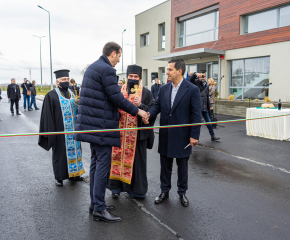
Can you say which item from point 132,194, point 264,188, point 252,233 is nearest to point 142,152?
point 132,194

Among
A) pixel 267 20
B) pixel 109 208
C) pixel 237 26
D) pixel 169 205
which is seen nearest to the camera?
pixel 109 208

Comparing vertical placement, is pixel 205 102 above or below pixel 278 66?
below

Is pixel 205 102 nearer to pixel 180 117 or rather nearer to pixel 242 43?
pixel 180 117

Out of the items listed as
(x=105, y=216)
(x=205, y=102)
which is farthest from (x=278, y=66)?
(x=105, y=216)

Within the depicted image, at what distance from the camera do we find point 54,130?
4352 millimetres

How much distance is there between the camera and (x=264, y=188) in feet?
13.8

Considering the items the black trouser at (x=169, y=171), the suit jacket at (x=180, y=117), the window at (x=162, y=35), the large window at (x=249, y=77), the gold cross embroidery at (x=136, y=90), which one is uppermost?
the window at (x=162, y=35)

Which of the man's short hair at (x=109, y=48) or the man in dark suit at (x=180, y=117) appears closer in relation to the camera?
the man's short hair at (x=109, y=48)

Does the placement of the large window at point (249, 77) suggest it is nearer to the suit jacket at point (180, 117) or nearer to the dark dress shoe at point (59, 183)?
the suit jacket at point (180, 117)

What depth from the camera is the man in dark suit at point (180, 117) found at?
3.57m

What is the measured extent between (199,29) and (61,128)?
53.8ft

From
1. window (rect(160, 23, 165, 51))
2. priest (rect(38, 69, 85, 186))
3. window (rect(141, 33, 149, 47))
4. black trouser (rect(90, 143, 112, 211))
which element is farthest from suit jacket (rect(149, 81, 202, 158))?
window (rect(141, 33, 149, 47))

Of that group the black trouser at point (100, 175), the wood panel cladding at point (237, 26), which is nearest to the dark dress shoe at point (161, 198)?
the black trouser at point (100, 175)

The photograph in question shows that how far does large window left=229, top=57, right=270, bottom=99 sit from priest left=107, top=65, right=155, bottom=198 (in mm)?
12306
